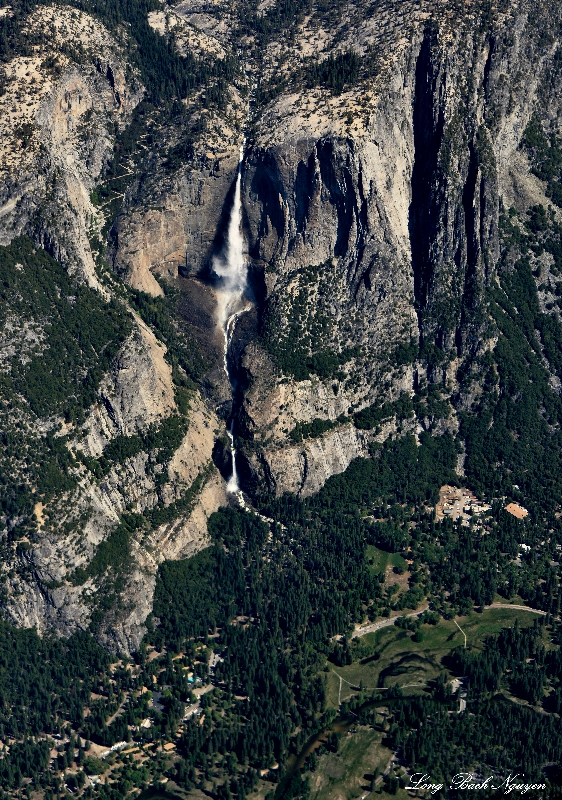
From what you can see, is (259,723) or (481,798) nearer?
(481,798)

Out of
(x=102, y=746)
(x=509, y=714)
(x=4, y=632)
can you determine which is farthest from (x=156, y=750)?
(x=509, y=714)

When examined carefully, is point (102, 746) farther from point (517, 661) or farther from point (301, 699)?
point (517, 661)

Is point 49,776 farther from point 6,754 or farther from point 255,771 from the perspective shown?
point 255,771

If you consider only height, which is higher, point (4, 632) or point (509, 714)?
point (4, 632)

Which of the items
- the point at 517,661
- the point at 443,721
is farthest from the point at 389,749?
the point at 517,661

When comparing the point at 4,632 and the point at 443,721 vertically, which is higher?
the point at 4,632

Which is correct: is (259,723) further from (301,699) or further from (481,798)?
(481,798)

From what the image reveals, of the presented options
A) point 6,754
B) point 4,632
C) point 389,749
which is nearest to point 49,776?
point 6,754

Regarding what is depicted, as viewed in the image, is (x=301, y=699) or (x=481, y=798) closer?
(x=481, y=798)
